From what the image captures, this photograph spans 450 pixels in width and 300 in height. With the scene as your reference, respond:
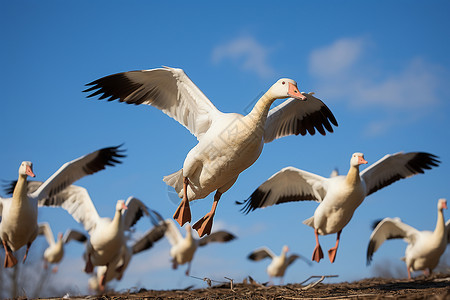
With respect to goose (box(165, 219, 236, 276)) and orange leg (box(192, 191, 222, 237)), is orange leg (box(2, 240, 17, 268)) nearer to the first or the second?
orange leg (box(192, 191, 222, 237))

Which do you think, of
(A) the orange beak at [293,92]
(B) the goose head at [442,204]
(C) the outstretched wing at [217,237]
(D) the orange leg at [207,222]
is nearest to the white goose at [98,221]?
(D) the orange leg at [207,222]

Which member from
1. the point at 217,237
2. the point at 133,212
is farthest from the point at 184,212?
the point at 217,237

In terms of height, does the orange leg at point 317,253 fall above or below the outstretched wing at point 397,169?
below

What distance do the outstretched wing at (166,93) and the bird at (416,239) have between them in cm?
806

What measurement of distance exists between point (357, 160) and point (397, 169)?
220cm

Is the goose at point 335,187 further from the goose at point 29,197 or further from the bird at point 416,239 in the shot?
the goose at point 29,197

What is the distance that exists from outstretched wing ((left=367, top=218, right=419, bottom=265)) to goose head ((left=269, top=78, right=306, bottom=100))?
8330 mm

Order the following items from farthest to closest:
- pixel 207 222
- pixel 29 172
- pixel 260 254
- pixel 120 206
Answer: pixel 260 254 → pixel 120 206 → pixel 29 172 → pixel 207 222

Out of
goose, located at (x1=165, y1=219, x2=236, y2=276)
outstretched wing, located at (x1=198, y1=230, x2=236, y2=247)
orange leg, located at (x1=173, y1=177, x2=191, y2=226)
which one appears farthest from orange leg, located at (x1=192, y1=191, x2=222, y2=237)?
outstretched wing, located at (x1=198, y1=230, x2=236, y2=247)

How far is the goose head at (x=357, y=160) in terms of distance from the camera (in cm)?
959

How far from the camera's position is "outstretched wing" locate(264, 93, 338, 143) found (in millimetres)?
8516

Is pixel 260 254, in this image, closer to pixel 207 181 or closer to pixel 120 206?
pixel 120 206

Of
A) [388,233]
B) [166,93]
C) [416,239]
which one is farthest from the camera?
[388,233]

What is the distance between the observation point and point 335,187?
973cm
